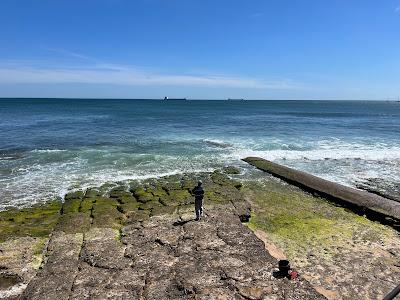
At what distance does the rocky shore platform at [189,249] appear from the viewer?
1023cm

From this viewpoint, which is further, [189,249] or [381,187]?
[381,187]

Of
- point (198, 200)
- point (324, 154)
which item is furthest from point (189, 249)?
point (324, 154)

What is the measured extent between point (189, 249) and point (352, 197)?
36.3 ft

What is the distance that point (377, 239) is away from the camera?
1459 centimetres

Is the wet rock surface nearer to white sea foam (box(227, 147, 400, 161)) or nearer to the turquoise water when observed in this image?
the turquoise water

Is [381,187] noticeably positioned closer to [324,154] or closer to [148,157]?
[324,154]

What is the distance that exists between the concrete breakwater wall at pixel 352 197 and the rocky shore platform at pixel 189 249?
2.38 ft

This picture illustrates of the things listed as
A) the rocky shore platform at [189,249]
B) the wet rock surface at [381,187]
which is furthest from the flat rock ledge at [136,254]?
the wet rock surface at [381,187]

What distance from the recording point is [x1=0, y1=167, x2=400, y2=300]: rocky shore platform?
10.2 m

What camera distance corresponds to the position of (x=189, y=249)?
12375mm

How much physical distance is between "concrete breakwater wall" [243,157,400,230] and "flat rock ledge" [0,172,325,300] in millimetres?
5683

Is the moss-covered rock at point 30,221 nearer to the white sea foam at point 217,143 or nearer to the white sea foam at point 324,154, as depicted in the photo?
the white sea foam at point 324,154

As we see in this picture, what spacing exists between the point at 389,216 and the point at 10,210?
17.8 metres

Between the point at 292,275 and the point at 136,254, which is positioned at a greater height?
the point at 292,275
